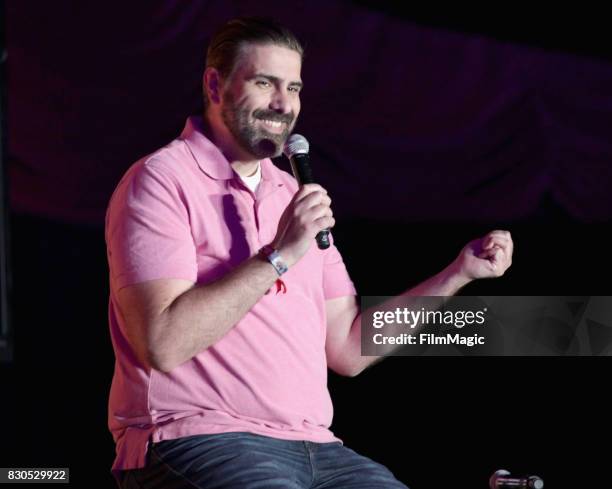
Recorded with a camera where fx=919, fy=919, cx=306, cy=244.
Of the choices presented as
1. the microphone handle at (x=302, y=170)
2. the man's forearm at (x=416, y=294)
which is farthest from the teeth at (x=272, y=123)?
the man's forearm at (x=416, y=294)

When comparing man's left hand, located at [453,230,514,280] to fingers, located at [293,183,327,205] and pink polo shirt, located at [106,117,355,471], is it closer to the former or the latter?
pink polo shirt, located at [106,117,355,471]

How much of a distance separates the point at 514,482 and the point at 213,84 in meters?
1.12

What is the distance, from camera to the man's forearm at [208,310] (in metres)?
1.66

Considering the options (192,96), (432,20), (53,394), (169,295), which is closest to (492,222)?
(432,20)

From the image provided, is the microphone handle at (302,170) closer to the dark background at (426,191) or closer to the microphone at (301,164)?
the microphone at (301,164)

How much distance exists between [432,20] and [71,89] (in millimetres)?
1345

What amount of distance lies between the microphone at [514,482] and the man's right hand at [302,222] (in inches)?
30.3

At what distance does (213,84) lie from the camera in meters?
2.05

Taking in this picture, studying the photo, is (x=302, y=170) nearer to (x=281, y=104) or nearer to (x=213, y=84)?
(x=281, y=104)

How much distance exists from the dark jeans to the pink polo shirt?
2cm

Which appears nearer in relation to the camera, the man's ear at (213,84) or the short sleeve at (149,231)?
the short sleeve at (149,231)

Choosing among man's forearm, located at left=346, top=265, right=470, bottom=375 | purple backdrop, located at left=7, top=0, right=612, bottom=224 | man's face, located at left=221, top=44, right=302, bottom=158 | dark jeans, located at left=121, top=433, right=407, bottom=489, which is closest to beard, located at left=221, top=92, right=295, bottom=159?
man's face, located at left=221, top=44, right=302, bottom=158

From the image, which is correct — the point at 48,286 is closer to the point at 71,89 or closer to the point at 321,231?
the point at 71,89

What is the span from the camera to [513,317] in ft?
10.6
